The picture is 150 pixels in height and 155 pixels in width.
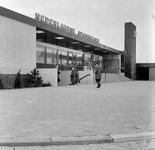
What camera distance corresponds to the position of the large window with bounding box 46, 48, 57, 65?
2247 centimetres

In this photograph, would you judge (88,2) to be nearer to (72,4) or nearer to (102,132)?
(72,4)

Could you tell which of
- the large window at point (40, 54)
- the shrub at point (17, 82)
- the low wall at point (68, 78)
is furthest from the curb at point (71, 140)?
the low wall at point (68, 78)

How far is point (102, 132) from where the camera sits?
157 inches

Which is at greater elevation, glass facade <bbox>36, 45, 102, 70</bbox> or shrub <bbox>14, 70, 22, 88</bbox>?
glass facade <bbox>36, 45, 102, 70</bbox>

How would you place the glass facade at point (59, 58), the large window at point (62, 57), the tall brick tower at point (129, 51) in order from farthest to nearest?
the tall brick tower at point (129, 51)
the large window at point (62, 57)
the glass facade at point (59, 58)

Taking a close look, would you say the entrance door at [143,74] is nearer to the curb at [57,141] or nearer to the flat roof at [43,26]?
the flat roof at [43,26]

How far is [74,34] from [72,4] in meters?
18.6

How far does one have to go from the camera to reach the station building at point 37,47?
48.8ft

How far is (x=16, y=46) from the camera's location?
15.8 metres

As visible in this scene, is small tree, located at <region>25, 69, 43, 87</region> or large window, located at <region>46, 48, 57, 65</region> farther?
large window, located at <region>46, 48, 57, 65</region>

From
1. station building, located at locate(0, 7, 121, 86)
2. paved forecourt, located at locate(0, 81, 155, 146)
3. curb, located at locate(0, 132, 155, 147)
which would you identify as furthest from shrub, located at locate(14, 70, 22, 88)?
curb, located at locate(0, 132, 155, 147)

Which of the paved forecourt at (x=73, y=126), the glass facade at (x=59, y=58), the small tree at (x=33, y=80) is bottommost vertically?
the paved forecourt at (x=73, y=126)

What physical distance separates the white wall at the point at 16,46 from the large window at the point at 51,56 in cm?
501

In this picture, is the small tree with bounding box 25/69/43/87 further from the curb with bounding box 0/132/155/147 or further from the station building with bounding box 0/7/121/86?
the curb with bounding box 0/132/155/147
